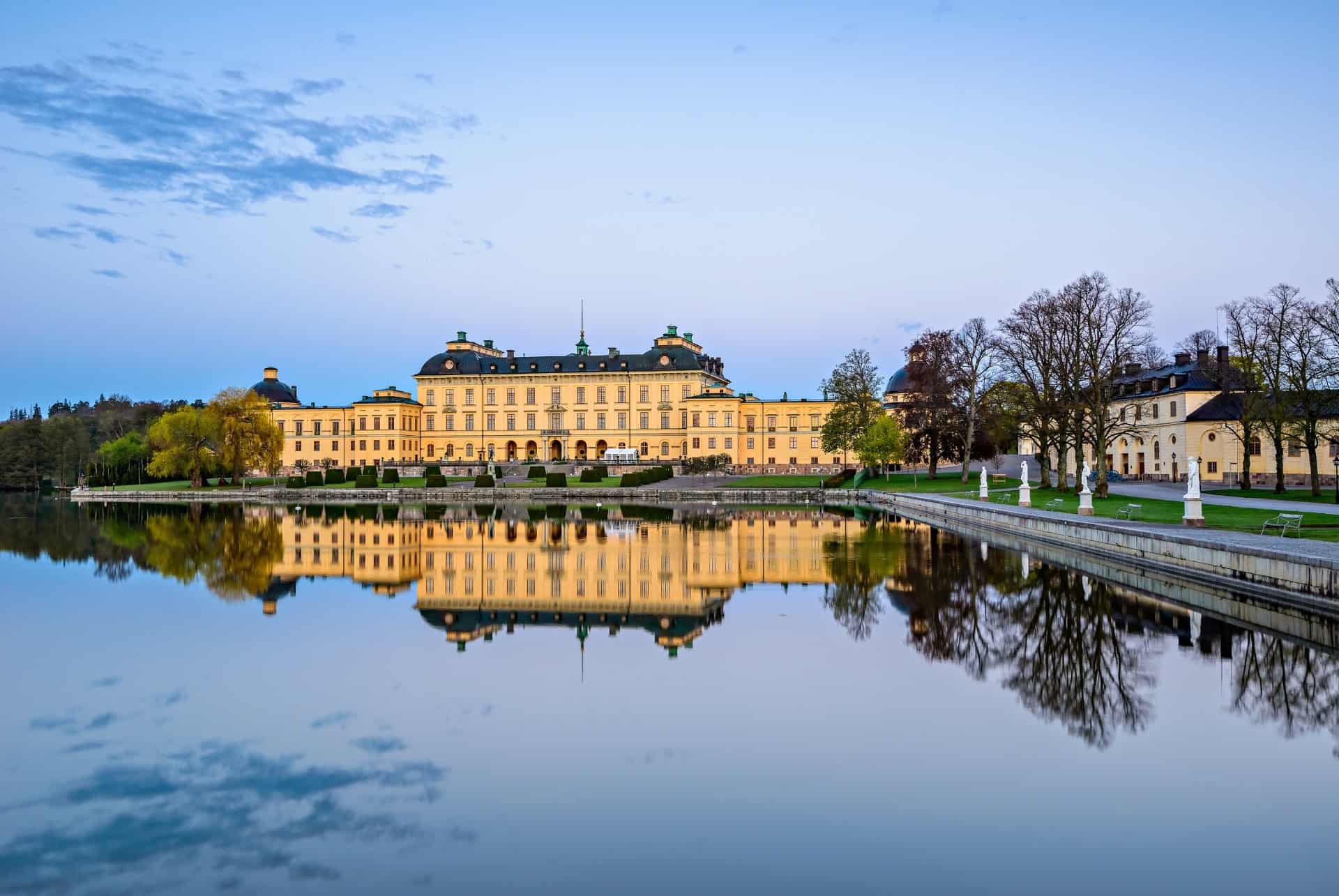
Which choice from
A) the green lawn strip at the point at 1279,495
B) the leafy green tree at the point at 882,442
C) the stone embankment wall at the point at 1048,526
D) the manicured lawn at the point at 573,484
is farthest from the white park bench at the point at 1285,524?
the manicured lawn at the point at 573,484

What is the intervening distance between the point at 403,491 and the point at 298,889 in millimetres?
59000

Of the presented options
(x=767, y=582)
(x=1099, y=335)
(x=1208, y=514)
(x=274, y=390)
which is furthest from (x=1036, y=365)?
(x=274, y=390)

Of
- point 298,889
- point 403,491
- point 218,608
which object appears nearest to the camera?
point 298,889

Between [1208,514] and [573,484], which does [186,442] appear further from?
[1208,514]

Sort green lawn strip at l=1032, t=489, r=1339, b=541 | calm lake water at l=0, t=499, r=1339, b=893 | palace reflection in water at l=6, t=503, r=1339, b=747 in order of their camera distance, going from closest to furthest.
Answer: calm lake water at l=0, t=499, r=1339, b=893 < palace reflection in water at l=6, t=503, r=1339, b=747 < green lawn strip at l=1032, t=489, r=1339, b=541

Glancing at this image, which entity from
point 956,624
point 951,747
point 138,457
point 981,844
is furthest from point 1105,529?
point 138,457

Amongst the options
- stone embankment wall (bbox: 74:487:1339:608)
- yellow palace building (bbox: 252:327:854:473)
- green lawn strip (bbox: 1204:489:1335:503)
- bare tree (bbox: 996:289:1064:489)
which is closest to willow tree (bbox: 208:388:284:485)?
stone embankment wall (bbox: 74:487:1339:608)

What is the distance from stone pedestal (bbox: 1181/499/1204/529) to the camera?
957 inches

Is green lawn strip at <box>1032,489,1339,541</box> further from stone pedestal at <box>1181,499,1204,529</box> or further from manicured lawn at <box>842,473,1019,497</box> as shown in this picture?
manicured lawn at <box>842,473,1019,497</box>

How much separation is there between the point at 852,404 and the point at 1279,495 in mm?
29266

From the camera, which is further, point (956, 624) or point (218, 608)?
point (218, 608)

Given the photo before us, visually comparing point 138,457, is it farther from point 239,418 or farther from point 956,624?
point 956,624

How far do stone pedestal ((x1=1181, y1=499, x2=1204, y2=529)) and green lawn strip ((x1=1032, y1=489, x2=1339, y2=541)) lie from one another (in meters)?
0.28

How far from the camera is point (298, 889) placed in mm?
6293
